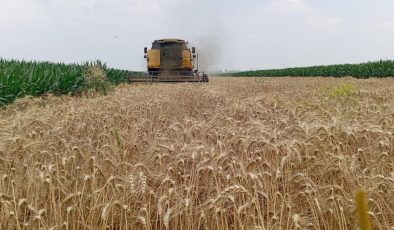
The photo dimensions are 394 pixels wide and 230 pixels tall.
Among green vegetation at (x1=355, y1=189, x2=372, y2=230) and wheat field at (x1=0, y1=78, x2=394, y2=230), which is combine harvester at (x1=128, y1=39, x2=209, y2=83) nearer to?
wheat field at (x1=0, y1=78, x2=394, y2=230)

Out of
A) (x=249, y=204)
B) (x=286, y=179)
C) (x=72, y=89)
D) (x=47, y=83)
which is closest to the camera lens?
(x=249, y=204)

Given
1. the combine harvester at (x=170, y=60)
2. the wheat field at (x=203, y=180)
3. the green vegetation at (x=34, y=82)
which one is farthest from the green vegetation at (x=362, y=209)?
the combine harvester at (x=170, y=60)

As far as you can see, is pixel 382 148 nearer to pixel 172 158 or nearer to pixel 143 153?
pixel 172 158

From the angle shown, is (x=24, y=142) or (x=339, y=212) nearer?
(x=339, y=212)

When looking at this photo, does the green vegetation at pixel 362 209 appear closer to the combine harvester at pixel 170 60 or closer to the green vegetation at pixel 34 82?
the green vegetation at pixel 34 82

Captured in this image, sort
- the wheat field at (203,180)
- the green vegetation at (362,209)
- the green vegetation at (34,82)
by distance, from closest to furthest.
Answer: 1. the green vegetation at (362,209)
2. the wheat field at (203,180)
3. the green vegetation at (34,82)

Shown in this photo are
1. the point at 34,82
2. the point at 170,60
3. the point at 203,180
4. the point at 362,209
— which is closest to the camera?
the point at 362,209

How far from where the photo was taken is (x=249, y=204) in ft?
7.61

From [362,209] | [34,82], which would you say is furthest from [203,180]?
[34,82]

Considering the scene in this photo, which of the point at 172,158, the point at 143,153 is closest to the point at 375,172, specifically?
the point at 172,158

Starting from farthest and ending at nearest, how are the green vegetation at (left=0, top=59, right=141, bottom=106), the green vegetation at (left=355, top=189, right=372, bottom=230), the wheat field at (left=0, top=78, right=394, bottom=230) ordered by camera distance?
the green vegetation at (left=0, top=59, right=141, bottom=106), the wheat field at (left=0, top=78, right=394, bottom=230), the green vegetation at (left=355, top=189, right=372, bottom=230)

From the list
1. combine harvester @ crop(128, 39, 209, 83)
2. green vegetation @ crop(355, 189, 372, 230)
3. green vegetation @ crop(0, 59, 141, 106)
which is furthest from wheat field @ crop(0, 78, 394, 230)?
combine harvester @ crop(128, 39, 209, 83)

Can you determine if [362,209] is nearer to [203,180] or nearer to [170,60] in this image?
[203,180]

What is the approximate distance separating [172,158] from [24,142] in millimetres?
1415
